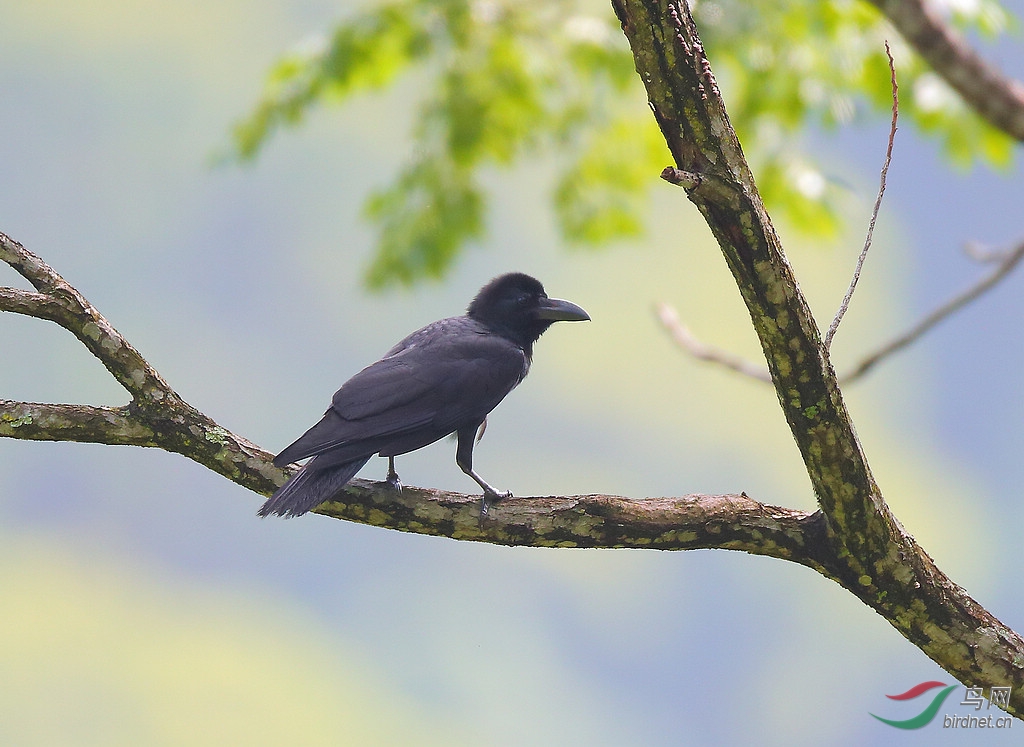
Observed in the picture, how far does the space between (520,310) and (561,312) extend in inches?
7.8

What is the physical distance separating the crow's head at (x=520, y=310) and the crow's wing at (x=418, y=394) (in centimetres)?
21

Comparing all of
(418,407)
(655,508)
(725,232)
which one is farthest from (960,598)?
(418,407)

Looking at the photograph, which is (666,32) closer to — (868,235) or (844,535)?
(868,235)

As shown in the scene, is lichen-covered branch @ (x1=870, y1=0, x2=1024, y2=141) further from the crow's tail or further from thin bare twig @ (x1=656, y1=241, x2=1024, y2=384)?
the crow's tail

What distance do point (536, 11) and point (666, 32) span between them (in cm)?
539

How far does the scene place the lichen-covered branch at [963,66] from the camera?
2295mm

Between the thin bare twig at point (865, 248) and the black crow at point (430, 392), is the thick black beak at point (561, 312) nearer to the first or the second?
the black crow at point (430, 392)

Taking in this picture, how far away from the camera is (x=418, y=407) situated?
11.9ft

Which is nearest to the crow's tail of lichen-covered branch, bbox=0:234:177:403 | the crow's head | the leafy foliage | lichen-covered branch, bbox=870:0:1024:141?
lichen-covered branch, bbox=0:234:177:403

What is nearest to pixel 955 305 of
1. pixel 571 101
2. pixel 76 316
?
pixel 76 316

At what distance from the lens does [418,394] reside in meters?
3.67

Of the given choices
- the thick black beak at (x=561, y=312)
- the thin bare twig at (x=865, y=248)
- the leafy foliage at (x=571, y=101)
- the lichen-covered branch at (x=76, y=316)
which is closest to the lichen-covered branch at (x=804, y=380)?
the thin bare twig at (x=865, y=248)

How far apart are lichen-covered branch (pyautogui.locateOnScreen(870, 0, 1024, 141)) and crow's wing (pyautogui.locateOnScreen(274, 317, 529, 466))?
6.64 feet

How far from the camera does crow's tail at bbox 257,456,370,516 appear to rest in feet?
10.0
